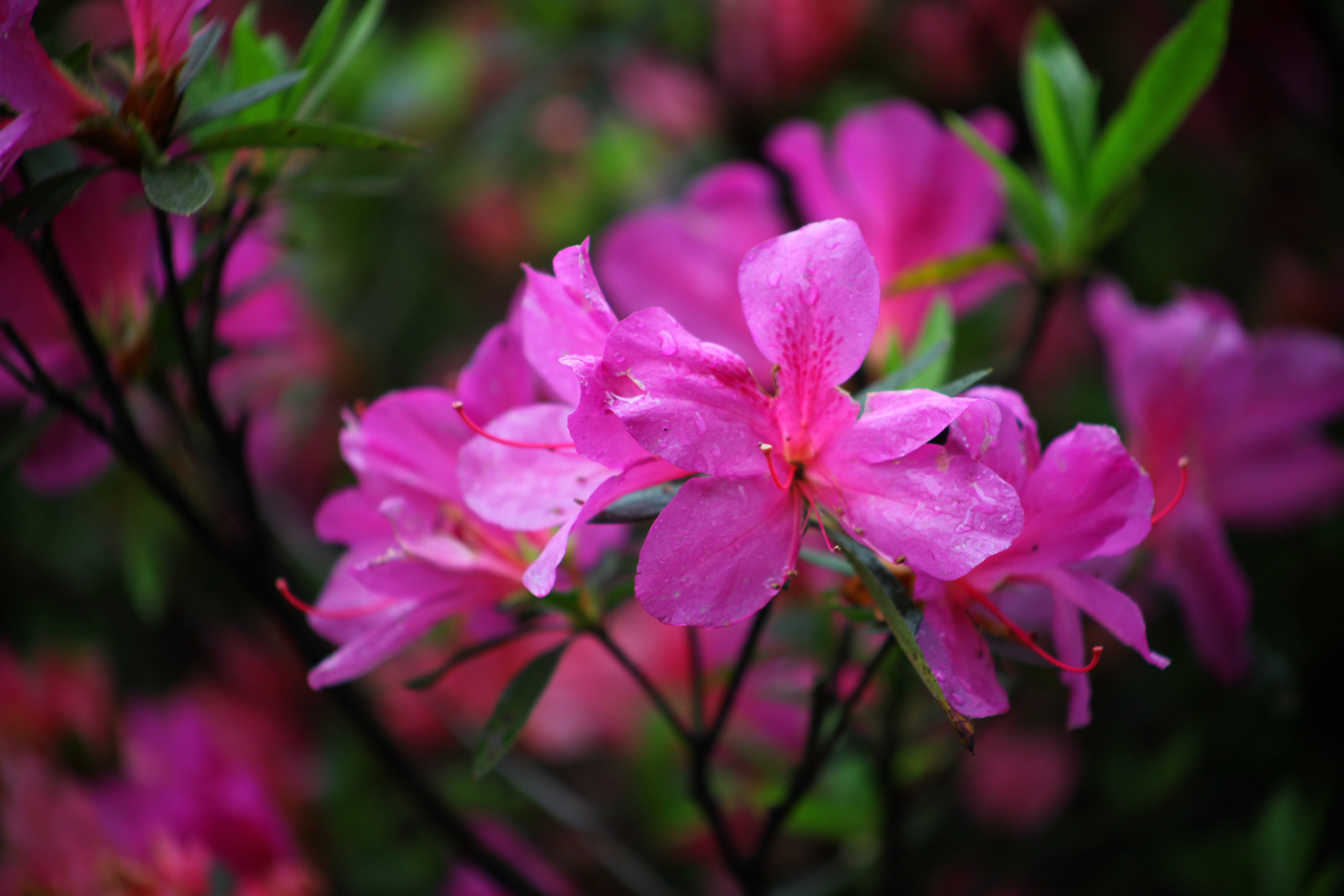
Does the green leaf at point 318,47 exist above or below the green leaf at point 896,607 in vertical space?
above

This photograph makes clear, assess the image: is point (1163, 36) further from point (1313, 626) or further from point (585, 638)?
point (585, 638)

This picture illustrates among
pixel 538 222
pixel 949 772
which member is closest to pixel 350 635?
pixel 949 772

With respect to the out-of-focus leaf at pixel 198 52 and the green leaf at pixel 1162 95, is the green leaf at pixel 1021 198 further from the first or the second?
the out-of-focus leaf at pixel 198 52

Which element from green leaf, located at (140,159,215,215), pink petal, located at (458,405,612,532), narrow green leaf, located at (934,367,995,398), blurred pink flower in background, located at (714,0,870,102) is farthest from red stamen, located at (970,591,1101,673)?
blurred pink flower in background, located at (714,0,870,102)

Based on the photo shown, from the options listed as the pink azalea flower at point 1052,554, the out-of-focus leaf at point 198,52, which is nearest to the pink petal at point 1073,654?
the pink azalea flower at point 1052,554

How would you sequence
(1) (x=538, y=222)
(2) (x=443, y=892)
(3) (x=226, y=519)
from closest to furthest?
(3) (x=226, y=519) → (2) (x=443, y=892) → (1) (x=538, y=222)

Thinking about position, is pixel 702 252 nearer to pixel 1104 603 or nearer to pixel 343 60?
pixel 343 60

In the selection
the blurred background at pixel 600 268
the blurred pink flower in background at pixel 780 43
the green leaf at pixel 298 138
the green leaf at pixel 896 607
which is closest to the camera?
the green leaf at pixel 896 607
